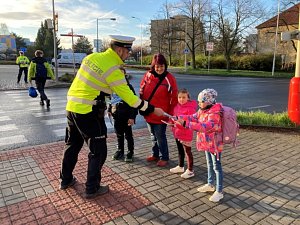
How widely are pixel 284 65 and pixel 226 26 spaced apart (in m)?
9.33

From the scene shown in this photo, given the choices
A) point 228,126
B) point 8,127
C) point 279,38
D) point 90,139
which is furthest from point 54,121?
point 279,38

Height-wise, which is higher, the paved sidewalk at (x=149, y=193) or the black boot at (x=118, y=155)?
the black boot at (x=118, y=155)

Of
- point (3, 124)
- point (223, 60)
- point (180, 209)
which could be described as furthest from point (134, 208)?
point (223, 60)

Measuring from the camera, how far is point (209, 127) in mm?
3324

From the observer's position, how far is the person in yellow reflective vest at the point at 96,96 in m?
3.28

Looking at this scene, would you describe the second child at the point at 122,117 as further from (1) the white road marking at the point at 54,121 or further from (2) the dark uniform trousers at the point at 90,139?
→ (1) the white road marking at the point at 54,121

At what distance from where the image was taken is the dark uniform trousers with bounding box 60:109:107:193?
3.42m

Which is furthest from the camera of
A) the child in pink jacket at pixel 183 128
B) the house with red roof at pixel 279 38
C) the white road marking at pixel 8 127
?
the house with red roof at pixel 279 38

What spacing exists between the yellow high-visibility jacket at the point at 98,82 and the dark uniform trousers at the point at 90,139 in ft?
0.41

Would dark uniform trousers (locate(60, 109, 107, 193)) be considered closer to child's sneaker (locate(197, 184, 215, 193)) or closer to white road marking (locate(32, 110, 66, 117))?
child's sneaker (locate(197, 184, 215, 193))

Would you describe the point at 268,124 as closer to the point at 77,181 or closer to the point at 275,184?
the point at 275,184

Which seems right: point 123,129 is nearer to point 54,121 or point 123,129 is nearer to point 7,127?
point 54,121

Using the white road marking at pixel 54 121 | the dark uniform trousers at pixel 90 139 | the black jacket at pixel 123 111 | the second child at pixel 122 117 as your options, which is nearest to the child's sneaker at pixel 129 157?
the second child at pixel 122 117

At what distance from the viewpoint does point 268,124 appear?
7074 millimetres
